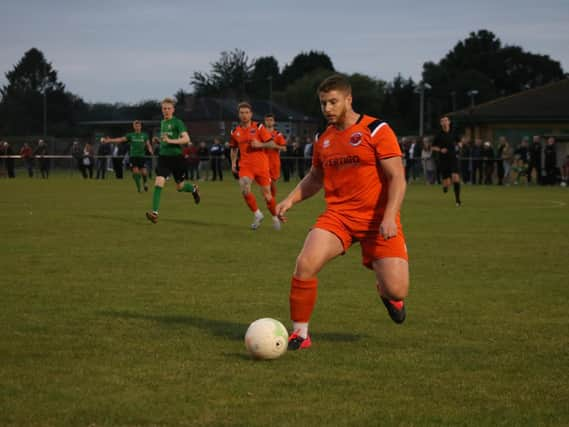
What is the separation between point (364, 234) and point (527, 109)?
5054 centimetres

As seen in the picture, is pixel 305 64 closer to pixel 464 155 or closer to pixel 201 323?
pixel 464 155

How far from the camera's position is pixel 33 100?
9469cm

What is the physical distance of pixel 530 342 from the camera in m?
6.95

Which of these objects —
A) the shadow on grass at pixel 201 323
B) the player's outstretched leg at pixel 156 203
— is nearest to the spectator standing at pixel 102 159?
the player's outstretched leg at pixel 156 203

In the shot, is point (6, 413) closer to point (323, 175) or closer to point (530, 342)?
point (323, 175)

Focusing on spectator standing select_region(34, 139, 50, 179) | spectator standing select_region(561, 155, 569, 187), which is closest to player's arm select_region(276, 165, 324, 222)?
spectator standing select_region(561, 155, 569, 187)

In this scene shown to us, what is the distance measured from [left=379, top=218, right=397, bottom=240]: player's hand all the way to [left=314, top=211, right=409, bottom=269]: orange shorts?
30 centimetres

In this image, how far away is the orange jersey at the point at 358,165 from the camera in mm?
6641

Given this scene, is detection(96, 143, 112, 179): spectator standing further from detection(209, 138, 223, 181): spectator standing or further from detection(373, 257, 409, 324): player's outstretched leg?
detection(373, 257, 409, 324): player's outstretched leg

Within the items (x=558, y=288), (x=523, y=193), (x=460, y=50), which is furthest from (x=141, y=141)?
(x=460, y=50)

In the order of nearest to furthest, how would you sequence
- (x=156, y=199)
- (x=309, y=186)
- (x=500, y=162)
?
(x=309, y=186), (x=156, y=199), (x=500, y=162)

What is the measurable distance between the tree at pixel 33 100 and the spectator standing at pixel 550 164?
49.1 m

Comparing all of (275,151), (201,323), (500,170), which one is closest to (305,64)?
(500,170)

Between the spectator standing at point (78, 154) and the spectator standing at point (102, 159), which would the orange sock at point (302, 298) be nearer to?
the spectator standing at point (102, 159)
